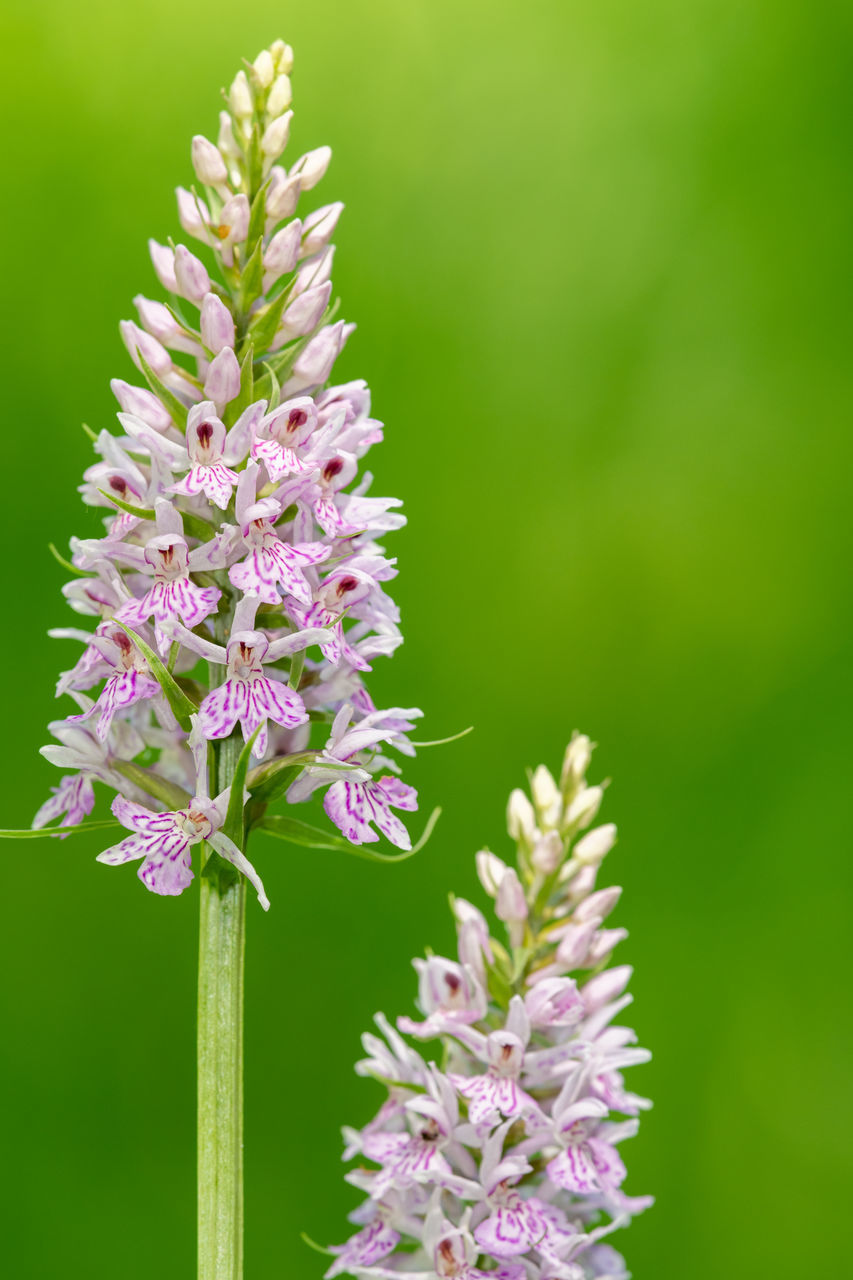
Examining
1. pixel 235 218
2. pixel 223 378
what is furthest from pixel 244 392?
pixel 235 218

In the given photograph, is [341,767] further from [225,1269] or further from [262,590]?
[225,1269]

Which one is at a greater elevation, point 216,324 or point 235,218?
point 235,218

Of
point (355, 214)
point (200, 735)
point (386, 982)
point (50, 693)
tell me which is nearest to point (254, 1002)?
point (386, 982)

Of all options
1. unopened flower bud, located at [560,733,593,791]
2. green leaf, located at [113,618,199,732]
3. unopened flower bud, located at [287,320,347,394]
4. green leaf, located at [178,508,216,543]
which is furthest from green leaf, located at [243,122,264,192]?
unopened flower bud, located at [560,733,593,791]

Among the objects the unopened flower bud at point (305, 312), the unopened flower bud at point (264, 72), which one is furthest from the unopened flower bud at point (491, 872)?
the unopened flower bud at point (264, 72)

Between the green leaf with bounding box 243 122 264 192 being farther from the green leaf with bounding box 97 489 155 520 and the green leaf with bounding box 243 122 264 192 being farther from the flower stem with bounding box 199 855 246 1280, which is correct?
the flower stem with bounding box 199 855 246 1280

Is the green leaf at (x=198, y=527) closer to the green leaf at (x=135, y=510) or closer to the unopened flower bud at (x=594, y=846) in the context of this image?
the green leaf at (x=135, y=510)

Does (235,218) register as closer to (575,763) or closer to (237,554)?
(237,554)
